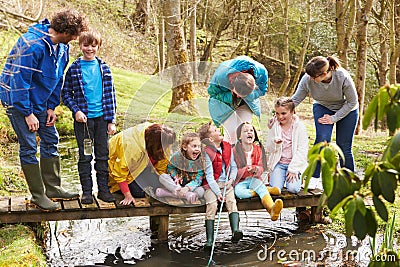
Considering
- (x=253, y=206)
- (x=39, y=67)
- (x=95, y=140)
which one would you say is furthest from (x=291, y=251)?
(x=39, y=67)

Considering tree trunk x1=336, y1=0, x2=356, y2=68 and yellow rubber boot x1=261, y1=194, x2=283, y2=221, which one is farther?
tree trunk x1=336, y1=0, x2=356, y2=68

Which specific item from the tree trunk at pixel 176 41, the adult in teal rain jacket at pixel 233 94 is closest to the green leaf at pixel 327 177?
the adult in teal rain jacket at pixel 233 94

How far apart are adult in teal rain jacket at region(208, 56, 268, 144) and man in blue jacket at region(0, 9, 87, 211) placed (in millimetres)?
1399

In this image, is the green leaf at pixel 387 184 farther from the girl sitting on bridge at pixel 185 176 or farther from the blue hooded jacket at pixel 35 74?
the girl sitting on bridge at pixel 185 176

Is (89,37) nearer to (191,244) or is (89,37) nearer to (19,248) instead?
(19,248)

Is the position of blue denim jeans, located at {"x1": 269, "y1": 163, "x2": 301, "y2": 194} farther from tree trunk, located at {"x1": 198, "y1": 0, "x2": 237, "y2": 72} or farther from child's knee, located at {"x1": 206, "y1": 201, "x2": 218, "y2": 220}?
tree trunk, located at {"x1": 198, "y1": 0, "x2": 237, "y2": 72}

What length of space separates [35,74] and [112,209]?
124 cm

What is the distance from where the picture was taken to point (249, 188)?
5.11 meters

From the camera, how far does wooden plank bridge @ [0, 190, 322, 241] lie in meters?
4.64

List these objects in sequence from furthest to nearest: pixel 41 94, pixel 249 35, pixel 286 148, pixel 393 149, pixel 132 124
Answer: pixel 249 35 < pixel 132 124 < pixel 286 148 < pixel 41 94 < pixel 393 149

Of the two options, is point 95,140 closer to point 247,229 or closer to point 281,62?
point 247,229

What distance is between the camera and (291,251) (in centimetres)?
469

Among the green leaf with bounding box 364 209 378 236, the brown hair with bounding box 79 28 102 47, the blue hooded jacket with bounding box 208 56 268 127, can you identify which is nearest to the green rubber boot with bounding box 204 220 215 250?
the blue hooded jacket with bounding box 208 56 268 127

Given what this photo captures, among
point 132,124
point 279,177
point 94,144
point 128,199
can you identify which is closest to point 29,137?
point 94,144
